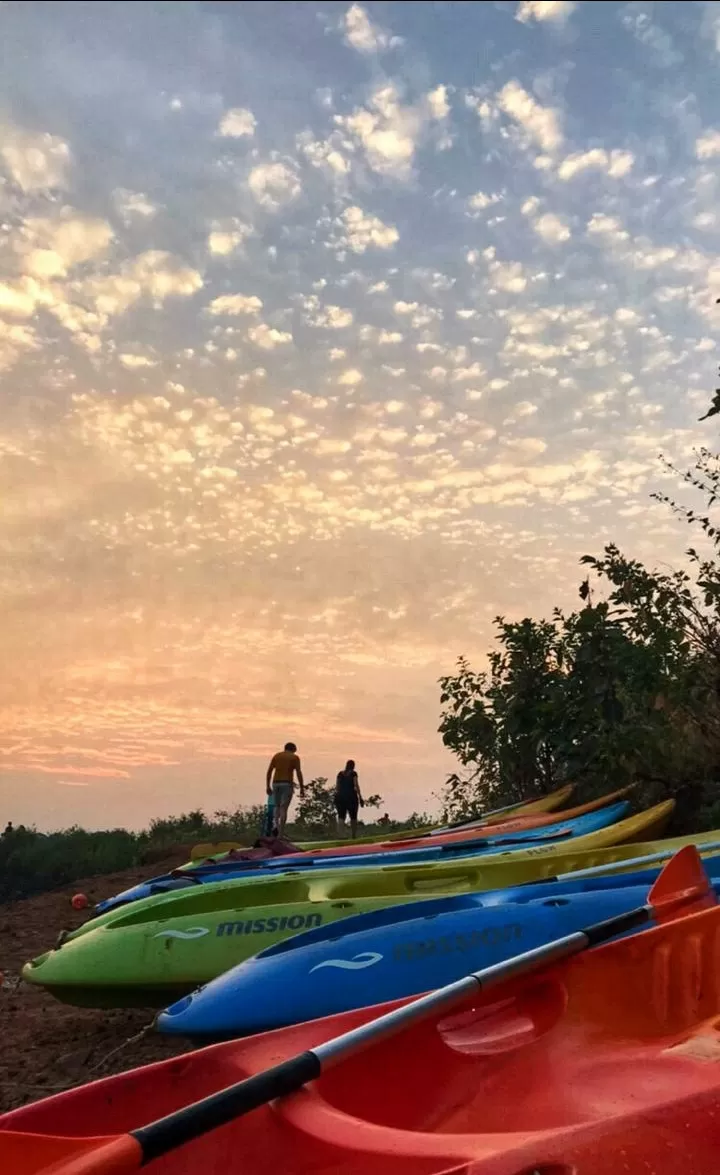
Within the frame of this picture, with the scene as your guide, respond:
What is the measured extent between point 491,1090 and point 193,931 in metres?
2.44

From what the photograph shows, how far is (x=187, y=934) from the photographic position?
182 inches

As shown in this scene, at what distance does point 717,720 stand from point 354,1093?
741cm

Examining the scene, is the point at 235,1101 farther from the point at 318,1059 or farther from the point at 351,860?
the point at 351,860

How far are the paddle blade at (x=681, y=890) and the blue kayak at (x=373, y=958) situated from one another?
0.62m

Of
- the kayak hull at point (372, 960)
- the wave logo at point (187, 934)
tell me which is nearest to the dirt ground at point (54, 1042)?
the wave logo at point (187, 934)

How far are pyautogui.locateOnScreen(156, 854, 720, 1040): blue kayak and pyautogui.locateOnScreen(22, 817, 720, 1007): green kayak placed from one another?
27.1 inches

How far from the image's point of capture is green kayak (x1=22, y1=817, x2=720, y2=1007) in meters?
4.44

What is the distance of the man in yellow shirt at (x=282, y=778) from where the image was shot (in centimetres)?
1392

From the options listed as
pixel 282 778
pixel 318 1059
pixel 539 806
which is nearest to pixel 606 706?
pixel 539 806

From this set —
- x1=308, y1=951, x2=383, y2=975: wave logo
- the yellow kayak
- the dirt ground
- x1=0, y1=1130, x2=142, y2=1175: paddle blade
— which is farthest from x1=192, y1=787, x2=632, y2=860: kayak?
x1=0, y1=1130, x2=142, y2=1175: paddle blade

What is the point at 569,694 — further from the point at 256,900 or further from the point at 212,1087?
the point at 212,1087

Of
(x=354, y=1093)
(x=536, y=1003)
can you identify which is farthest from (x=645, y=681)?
(x=354, y=1093)

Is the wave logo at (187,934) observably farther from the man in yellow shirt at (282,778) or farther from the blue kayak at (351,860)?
the man in yellow shirt at (282,778)

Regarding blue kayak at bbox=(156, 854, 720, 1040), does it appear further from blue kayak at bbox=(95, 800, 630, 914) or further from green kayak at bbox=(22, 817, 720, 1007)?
blue kayak at bbox=(95, 800, 630, 914)
